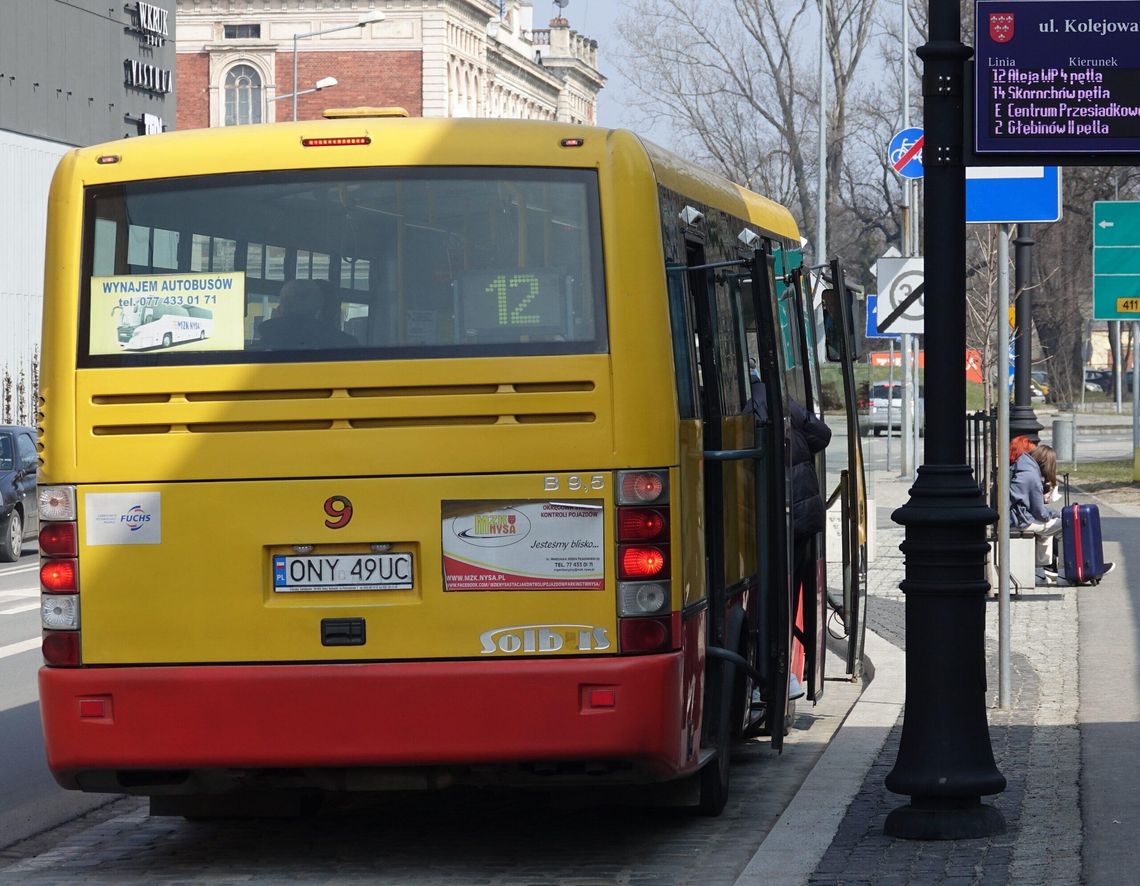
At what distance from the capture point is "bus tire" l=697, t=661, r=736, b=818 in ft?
26.8

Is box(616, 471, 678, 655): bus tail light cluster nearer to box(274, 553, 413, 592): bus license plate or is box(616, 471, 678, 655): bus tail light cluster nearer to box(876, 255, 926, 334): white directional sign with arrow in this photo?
box(274, 553, 413, 592): bus license plate

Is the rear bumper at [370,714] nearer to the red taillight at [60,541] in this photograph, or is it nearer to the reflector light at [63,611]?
the reflector light at [63,611]

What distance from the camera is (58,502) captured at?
23.9ft

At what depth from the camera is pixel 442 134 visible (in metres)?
7.38

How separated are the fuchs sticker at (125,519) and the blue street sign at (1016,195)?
5.24 meters

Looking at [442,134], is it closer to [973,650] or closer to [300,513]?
[300,513]

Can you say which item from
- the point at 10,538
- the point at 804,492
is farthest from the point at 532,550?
the point at 10,538

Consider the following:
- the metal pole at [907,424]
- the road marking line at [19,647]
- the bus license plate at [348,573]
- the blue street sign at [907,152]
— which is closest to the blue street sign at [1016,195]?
the bus license plate at [348,573]

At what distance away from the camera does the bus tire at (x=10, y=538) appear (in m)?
25.5

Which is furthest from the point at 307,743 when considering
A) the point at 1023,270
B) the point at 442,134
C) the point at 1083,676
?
the point at 1023,270

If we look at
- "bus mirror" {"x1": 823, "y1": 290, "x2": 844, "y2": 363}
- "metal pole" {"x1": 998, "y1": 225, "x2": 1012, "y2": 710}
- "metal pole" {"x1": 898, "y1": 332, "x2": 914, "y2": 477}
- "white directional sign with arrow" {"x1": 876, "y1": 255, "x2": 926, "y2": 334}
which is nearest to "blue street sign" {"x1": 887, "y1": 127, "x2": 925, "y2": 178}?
"white directional sign with arrow" {"x1": 876, "y1": 255, "x2": 926, "y2": 334}

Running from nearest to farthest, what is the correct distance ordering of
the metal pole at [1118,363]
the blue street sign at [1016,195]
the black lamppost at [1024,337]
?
the blue street sign at [1016,195], the black lamppost at [1024,337], the metal pole at [1118,363]

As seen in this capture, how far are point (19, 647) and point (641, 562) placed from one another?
31.9 ft

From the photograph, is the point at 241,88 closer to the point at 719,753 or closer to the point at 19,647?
the point at 19,647
